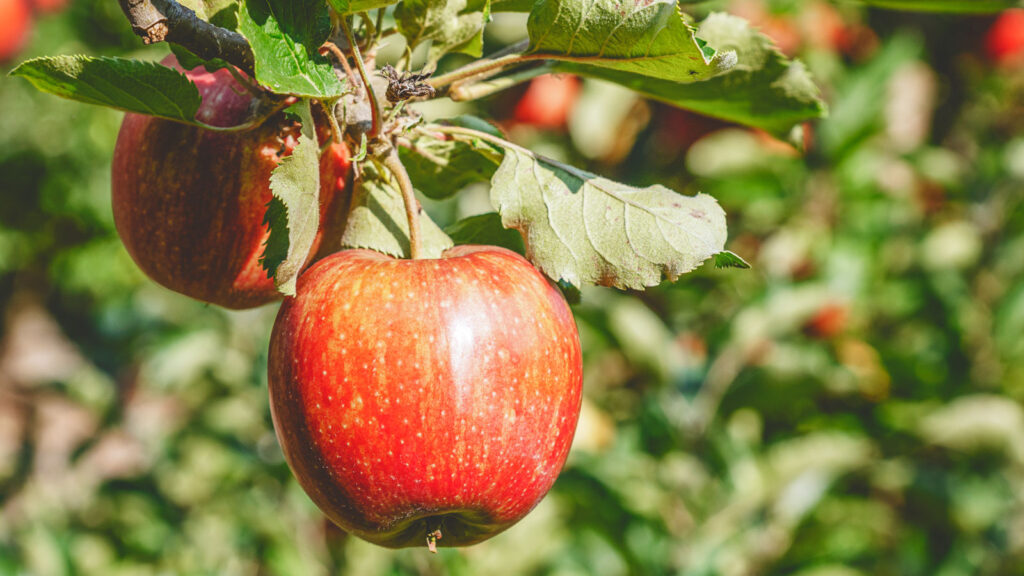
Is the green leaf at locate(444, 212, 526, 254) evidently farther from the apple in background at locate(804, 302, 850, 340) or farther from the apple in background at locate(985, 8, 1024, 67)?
the apple in background at locate(985, 8, 1024, 67)

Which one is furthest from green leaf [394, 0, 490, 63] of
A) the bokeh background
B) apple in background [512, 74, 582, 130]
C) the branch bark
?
apple in background [512, 74, 582, 130]

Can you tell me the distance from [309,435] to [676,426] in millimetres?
1253

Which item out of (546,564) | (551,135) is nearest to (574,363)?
(546,564)

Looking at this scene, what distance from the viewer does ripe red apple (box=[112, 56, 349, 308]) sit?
2.23 feet

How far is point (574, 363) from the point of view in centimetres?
68

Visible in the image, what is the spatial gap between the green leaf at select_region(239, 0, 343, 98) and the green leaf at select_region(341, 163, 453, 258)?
148 mm

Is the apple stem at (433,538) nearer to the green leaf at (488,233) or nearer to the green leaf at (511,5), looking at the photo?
the green leaf at (488,233)

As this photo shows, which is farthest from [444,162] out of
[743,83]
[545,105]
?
[545,105]

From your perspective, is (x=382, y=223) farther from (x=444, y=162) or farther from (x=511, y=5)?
(x=511, y=5)

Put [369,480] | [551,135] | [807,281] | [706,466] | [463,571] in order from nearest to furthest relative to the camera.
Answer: [369,480], [463,571], [706,466], [807,281], [551,135]

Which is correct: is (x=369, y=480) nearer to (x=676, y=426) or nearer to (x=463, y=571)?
(x=463, y=571)

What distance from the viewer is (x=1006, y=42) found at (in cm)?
245

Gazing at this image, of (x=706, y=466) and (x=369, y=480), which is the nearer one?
(x=369, y=480)

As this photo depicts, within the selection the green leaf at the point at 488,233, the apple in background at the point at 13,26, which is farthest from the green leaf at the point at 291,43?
the apple in background at the point at 13,26
